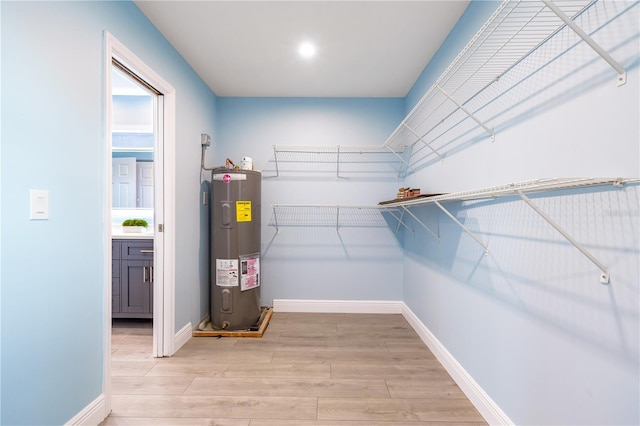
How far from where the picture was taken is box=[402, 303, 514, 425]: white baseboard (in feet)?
4.56

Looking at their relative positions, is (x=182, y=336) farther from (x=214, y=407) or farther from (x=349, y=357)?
(x=349, y=357)

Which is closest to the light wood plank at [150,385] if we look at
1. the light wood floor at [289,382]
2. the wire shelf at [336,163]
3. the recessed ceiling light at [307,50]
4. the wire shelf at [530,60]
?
the light wood floor at [289,382]

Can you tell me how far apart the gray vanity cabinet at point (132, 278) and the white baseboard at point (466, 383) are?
2.62 meters

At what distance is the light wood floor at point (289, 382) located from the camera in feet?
4.92

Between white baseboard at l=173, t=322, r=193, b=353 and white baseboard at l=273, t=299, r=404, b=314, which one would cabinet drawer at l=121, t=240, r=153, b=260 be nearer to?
white baseboard at l=173, t=322, r=193, b=353

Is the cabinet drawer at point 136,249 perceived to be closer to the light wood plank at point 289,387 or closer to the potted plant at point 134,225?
the potted plant at point 134,225

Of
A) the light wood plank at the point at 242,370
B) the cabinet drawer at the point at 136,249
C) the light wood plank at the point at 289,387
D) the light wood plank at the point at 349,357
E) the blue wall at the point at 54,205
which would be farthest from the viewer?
the cabinet drawer at the point at 136,249

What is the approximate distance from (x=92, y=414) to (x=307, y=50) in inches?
106

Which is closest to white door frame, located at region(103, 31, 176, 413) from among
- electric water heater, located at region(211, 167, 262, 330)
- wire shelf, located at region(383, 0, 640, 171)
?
electric water heater, located at region(211, 167, 262, 330)

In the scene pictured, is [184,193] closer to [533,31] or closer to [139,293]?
[139,293]

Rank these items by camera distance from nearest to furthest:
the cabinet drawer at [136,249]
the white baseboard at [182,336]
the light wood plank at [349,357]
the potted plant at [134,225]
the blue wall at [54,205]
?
the blue wall at [54,205] < the light wood plank at [349,357] < the white baseboard at [182,336] < the cabinet drawer at [136,249] < the potted plant at [134,225]

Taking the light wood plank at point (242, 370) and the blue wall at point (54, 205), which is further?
the light wood plank at point (242, 370)

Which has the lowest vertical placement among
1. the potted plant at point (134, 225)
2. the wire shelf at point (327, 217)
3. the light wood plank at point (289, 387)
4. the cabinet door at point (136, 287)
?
the light wood plank at point (289, 387)

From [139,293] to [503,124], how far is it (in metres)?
3.25
